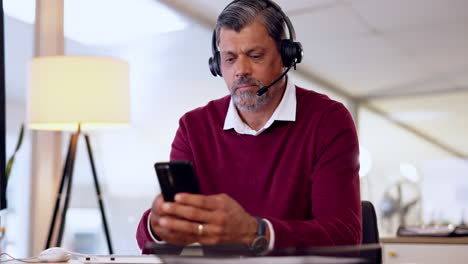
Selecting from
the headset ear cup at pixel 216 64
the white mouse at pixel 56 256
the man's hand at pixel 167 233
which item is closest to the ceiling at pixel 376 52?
the headset ear cup at pixel 216 64

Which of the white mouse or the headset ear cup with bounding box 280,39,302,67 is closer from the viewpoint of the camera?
the white mouse

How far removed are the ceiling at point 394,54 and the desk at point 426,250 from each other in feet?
6.76

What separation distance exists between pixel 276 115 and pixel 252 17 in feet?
0.78

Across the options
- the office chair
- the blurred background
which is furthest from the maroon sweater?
the blurred background

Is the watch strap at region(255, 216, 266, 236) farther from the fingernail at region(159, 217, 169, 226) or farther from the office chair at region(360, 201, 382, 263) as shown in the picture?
the office chair at region(360, 201, 382, 263)

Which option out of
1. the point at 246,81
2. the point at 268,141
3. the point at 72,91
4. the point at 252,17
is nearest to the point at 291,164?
the point at 268,141

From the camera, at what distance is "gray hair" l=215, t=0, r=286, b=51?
147cm

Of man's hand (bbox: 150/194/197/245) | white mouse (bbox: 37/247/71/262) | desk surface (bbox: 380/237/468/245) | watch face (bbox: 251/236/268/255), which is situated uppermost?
man's hand (bbox: 150/194/197/245)

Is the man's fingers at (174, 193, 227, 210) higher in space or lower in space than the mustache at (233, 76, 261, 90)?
lower

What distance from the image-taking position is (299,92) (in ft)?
5.15

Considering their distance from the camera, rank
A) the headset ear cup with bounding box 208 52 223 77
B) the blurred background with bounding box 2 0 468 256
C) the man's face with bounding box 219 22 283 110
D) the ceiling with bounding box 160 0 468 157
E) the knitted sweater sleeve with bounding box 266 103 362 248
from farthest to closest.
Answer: the ceiling with bounding box 160 0 468 157, the blurred background with bounding box 2 0 468 256, the headset ear cup with bounding box 208 52 223 77, the man's face with bounding box 219 22 283 110, the knitted sweater sleeve with bounding box 266 103 362 248

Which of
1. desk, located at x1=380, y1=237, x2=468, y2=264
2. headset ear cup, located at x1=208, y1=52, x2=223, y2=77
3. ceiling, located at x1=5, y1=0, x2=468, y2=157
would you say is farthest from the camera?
ceiling, located at x1=5, y1=0, x2=468, y2=157

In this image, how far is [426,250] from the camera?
8.52 ft

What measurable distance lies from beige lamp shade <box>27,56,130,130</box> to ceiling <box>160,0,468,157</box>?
180 cm
